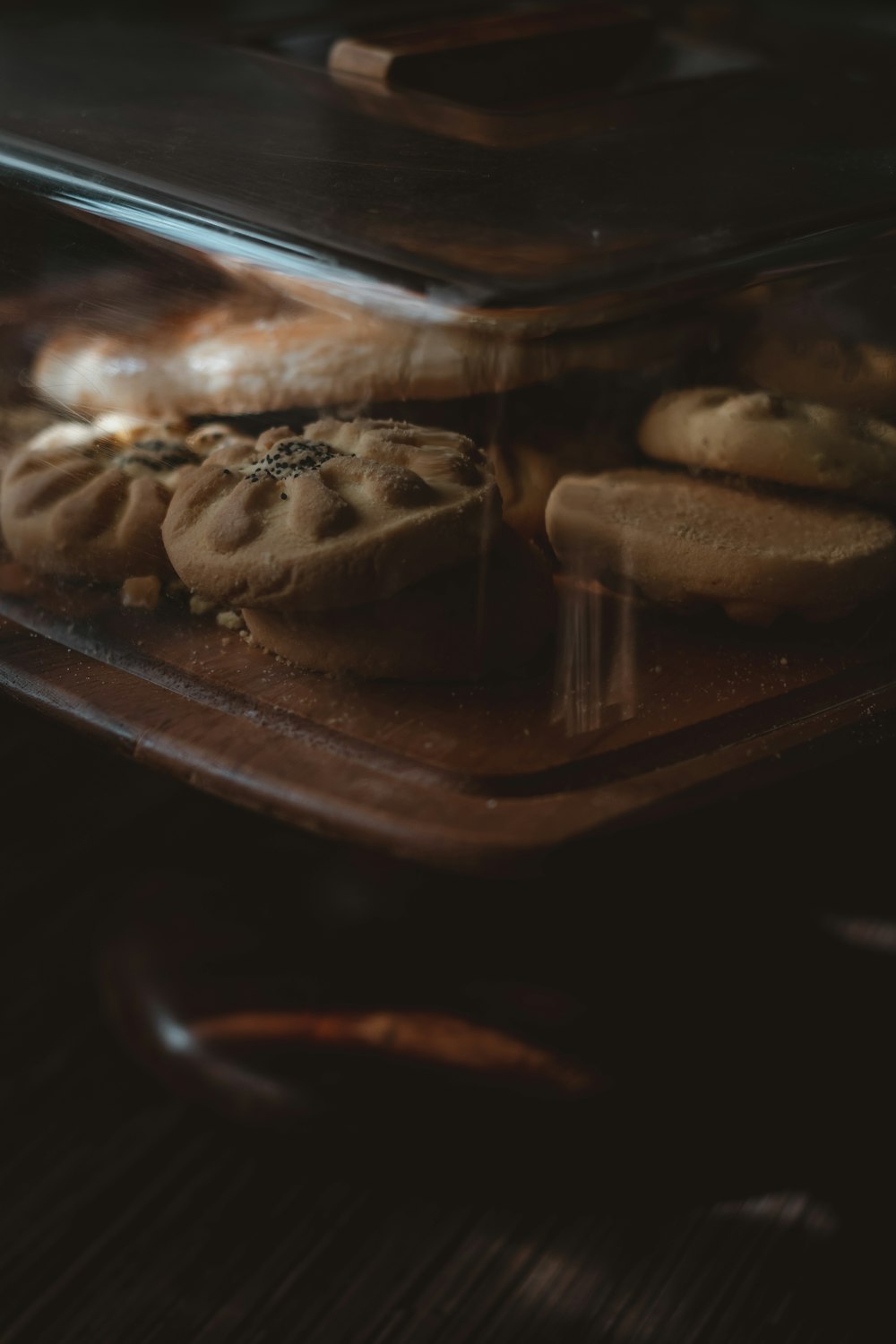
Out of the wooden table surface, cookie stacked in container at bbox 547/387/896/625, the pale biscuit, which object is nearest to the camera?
the pale biscuit

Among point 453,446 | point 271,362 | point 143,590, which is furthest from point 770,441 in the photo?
point 143,590

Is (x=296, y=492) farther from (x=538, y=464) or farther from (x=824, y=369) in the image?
(x=824, y=369)

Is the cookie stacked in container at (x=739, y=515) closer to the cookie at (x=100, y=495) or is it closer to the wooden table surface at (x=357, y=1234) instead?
the wooden table surface at (x=357, y=1234)

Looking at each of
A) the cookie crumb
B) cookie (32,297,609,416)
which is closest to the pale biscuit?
cookie (32,297,609,416)

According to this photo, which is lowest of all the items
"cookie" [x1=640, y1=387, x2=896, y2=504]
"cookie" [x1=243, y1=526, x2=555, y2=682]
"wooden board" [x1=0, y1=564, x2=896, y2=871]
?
"wooden board" [x1=0, y1=564, x2=896, y2=871]

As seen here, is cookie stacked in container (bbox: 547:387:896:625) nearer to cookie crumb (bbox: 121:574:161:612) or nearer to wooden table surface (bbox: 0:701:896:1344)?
wooden table surface (bbox: 0:701:896:1344)

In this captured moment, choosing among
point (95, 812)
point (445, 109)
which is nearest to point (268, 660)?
point (445, 109)

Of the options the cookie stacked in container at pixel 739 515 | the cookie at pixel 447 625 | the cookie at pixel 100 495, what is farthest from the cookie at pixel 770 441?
the cookie at pixel 100 495
